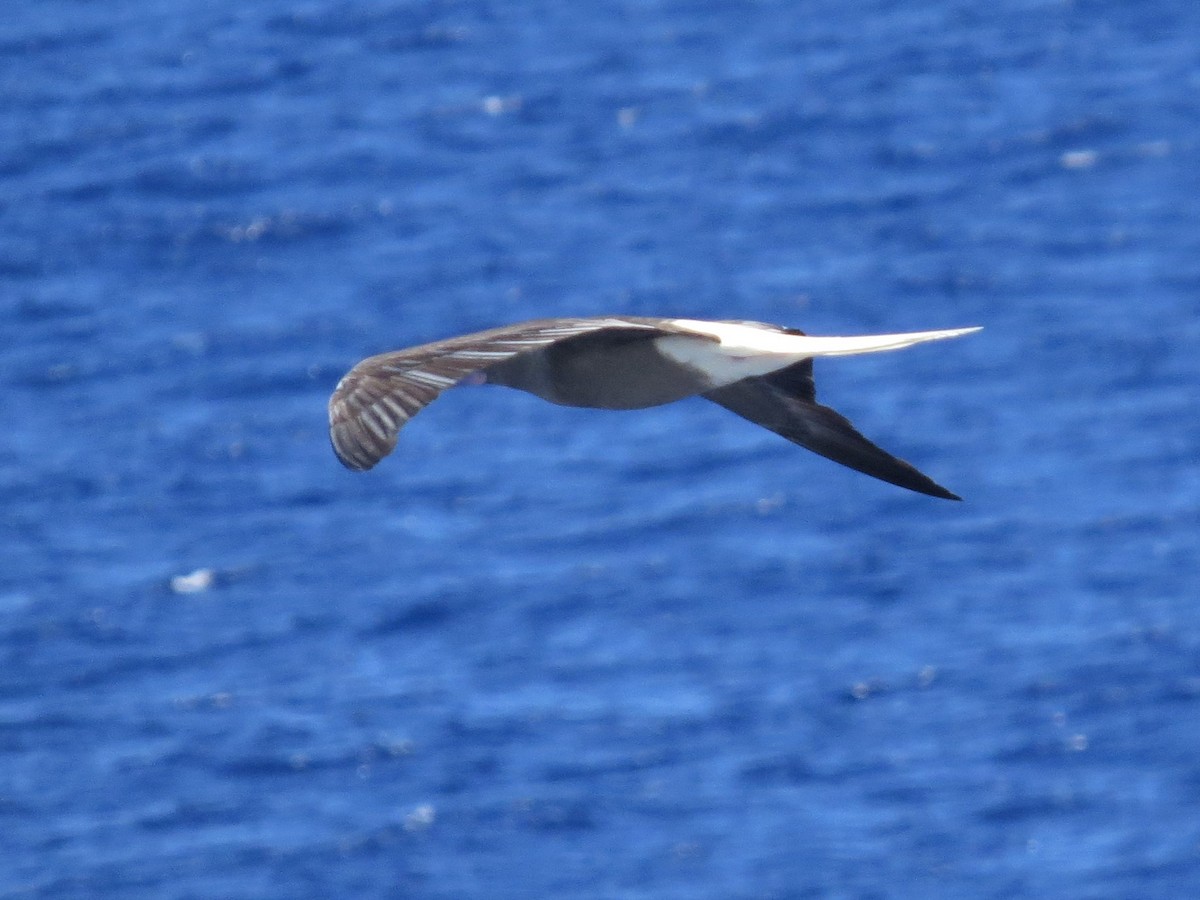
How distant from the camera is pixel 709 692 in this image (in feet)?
128

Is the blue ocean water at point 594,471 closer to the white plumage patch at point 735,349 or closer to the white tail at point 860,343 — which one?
the white plumage patch at point 735,349

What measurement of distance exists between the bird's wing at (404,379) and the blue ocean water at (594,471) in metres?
26.1

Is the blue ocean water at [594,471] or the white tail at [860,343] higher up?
the white tail at [860,343]

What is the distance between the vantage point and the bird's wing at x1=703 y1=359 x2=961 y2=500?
10.4 metres

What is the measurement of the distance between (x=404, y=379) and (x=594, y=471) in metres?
35.4

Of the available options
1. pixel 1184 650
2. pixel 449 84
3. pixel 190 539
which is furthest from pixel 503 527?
pixel 449 84

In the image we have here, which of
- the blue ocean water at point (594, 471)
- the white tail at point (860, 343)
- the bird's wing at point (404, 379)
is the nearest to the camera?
the bird's wing at point (404, 379)

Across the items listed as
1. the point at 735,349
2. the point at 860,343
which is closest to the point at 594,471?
the point at 735,349

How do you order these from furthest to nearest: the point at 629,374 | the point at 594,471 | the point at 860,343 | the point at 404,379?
the point at 594,471 < the point at 629,374 < the point at 860,343 < the point at 404,379

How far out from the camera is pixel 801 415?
10.7 meters

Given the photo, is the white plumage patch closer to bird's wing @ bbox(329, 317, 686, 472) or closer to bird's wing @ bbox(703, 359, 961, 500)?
bird's wing @ bbox(329, 317, 686, 472)

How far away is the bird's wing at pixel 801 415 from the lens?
411 inches

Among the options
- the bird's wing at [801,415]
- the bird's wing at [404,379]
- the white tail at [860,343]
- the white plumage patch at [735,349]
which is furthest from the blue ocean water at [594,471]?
the bird's wing at [404,379]

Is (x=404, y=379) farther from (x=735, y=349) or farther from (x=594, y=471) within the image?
(x=594, y=471)
